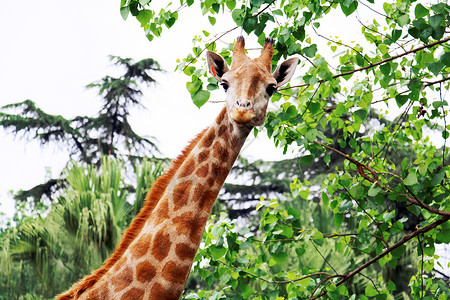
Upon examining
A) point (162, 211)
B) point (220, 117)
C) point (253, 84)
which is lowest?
point (162, 211)

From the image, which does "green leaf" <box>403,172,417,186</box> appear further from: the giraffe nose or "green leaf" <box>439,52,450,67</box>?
the giraffe nose

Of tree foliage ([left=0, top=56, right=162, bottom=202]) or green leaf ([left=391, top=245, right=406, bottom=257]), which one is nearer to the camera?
green leaf ([left=391, top=245, right=406, bottom=257])

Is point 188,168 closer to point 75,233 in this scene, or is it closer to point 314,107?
point 314,107

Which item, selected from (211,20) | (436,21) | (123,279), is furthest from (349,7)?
(123,279)

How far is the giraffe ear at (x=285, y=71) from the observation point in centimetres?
373

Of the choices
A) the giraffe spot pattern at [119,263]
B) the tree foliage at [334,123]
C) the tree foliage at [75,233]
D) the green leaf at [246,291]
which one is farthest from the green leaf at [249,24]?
the tree foliage at [75,233]

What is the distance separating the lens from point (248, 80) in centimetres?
335

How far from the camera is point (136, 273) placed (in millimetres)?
3271

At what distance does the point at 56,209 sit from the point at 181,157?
21.9 ft

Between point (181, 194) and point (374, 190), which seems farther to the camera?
point (374, 190)

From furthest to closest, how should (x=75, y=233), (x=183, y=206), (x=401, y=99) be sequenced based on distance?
(x=75, y=233) → (x=401, y=99) → (x=183, y=206)

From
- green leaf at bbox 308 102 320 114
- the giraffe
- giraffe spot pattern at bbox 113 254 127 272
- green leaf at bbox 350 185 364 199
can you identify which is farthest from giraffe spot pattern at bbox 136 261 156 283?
green leaf at bbox 308 102 320 114

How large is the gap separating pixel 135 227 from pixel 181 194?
41 cm

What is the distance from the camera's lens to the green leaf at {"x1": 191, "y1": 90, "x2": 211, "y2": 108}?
3.52m
